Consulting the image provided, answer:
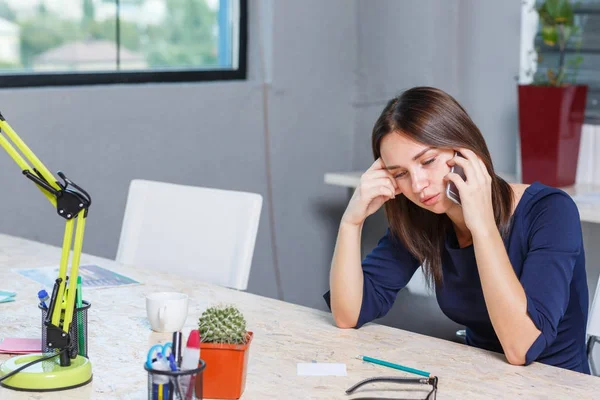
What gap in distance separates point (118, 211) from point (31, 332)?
166 centimetres

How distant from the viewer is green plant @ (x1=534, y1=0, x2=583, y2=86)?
2.84 m

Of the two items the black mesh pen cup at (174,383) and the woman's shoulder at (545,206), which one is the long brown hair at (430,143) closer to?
the woman's shoulder at (545,206)

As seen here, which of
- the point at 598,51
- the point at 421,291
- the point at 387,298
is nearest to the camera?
the point at 387,298

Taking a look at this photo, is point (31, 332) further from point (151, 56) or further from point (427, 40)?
point (427, 40)

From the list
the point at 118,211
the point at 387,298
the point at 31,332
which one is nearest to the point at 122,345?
the point at 31,332

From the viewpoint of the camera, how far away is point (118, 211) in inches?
123

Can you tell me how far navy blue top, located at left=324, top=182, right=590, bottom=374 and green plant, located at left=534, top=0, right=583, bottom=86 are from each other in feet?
4.29

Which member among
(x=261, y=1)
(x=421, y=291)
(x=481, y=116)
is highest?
(x=261, y=1)

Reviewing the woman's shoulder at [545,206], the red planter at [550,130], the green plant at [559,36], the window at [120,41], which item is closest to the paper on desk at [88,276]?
the woman's shoulder at [545,206]

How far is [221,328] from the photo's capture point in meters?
1.19

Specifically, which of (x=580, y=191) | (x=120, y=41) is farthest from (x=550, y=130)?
(x=120, y=41)

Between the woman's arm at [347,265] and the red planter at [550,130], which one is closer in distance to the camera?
the woman's arm at [347,265]

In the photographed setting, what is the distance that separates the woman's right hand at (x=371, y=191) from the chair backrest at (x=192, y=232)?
39cm

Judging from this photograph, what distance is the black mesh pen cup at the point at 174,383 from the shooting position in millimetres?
1054
